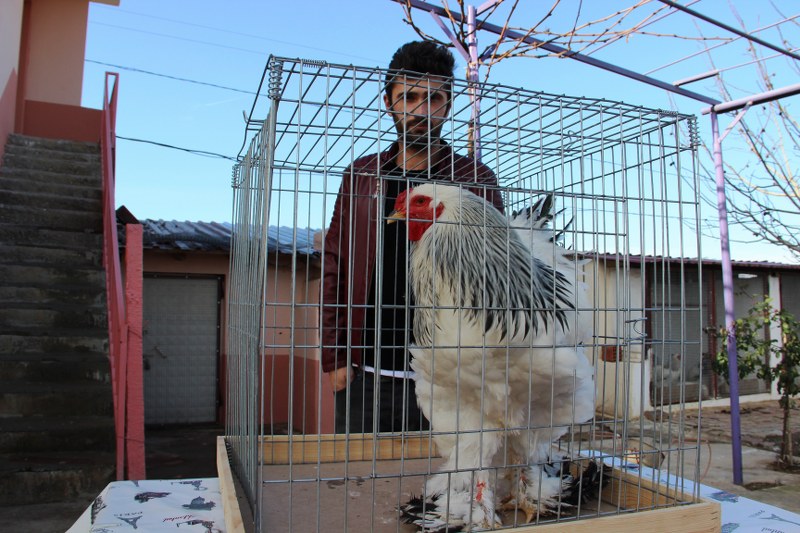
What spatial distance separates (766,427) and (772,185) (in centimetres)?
320

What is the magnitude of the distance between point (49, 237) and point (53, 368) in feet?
5.25

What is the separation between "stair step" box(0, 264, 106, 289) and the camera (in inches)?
187

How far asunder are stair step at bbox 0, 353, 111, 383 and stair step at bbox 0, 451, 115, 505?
2.15 ft

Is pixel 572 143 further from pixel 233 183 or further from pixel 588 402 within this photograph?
pixel 233 183

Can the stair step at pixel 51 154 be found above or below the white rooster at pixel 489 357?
above

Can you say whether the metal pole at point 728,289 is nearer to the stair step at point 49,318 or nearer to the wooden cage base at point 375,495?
the wooden cage base at point 375,495

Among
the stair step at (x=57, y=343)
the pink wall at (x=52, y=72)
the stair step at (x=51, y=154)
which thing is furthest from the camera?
the pink wall at (x=52, y=72)

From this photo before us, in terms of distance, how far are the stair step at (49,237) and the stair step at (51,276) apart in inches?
12.8

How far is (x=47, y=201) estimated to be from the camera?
5.62 meters

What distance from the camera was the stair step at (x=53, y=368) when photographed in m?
4.11

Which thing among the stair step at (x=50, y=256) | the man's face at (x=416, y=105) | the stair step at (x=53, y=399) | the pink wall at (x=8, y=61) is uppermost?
the pink wall at (x=8, y=61)

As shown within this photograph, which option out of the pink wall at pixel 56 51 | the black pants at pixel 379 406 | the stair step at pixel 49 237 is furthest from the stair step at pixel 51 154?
the black pants at pixel 379 406

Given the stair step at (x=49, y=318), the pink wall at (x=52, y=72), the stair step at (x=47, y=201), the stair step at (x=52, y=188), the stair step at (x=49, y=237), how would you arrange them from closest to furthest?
the stair step at (x=49, y=318) < the stair step at (x=49, y=237) < the stair step at (x=47, y=201) < the stair step at (x=52, y=188) < the pink wall at (x=52, y=72)

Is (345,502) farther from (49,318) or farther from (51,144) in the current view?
(51,144)
